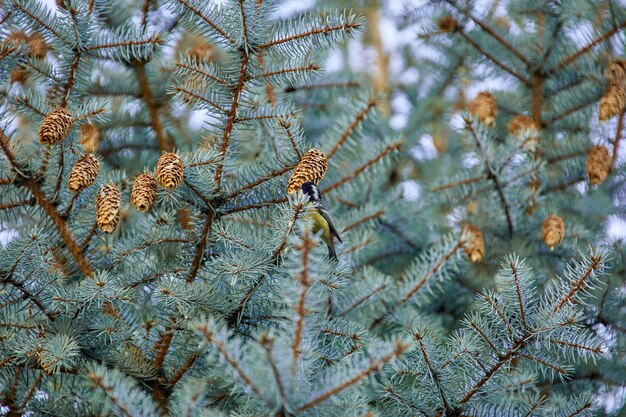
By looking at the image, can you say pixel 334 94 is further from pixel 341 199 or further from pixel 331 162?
pixel 331 162

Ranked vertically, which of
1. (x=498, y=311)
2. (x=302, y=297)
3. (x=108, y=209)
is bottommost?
(x=302, y=297)

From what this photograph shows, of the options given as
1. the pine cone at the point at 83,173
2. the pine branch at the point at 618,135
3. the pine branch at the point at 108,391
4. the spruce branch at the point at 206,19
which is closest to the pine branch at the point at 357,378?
the pine branch at the point at 108,391

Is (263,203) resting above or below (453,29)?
below

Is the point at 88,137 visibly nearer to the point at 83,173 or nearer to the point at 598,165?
the point at 83,173

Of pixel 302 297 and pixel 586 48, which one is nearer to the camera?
pixel 302 297

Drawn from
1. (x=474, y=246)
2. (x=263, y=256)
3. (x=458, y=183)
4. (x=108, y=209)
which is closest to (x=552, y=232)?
(x=474, y=246)

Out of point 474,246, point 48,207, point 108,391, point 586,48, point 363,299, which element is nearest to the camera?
point 108,391

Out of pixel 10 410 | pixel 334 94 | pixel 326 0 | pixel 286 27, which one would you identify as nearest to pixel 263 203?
pixel 286 27

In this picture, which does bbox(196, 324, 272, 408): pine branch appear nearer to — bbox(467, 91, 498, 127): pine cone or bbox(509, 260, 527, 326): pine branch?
bbox(509, 260, 527, 326): pine branch

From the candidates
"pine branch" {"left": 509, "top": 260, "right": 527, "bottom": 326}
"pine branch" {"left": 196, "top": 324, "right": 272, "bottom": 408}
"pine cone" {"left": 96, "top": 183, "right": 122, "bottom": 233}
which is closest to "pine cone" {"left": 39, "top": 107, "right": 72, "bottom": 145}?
"pine cone" {"left": 96, "top": 183, "right": 122, "bottom": 233}
